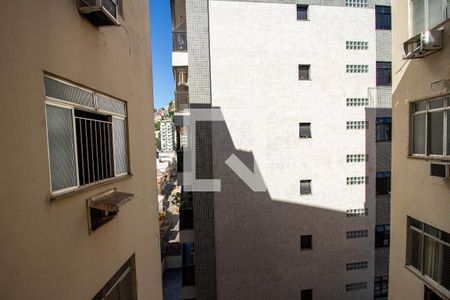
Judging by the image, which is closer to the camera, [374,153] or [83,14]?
[83,14]

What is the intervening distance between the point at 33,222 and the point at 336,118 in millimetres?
9803

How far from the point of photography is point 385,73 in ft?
30.9

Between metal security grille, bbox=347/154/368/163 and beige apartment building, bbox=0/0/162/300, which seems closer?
beige apartment building, bbox=0/0/162/300

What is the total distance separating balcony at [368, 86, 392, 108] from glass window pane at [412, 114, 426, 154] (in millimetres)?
4489

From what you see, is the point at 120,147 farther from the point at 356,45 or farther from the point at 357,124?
the point at 356,45

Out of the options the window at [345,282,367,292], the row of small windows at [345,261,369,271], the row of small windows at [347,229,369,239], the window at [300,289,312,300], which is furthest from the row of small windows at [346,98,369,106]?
the window at [300,289,312,300]

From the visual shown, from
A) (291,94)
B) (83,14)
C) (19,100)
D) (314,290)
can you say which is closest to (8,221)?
(19,100)

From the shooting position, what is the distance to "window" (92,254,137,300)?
313 cm

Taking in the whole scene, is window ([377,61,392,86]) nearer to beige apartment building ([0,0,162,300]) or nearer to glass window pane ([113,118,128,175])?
beige apartment building ([0,0,162,300])

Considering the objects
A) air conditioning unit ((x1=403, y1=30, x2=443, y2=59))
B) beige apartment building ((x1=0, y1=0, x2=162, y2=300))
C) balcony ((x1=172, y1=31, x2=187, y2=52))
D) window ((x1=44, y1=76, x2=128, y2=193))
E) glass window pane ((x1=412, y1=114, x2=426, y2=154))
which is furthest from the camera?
balcony ((x1=172, y1=31, x2=187, y2=52))

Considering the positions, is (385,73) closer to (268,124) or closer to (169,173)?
(268,124)

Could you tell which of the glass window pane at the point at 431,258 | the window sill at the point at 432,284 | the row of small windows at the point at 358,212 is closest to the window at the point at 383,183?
the row of small windows at the point at 358,212

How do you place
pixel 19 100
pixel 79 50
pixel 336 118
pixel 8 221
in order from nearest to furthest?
pixel 8 221
pixel 19 100
pixel 79 50
pixel 336 118

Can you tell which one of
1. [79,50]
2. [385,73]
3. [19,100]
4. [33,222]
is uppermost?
[385,73]
